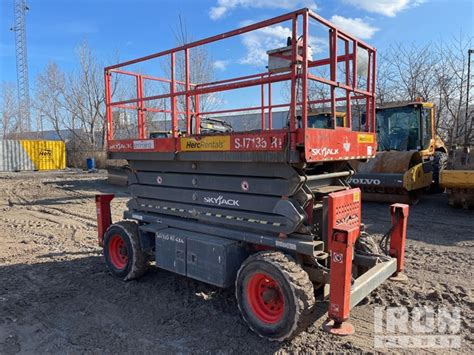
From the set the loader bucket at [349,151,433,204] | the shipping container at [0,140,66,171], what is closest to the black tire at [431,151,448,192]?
the loader bucket at [349,151,433,204]

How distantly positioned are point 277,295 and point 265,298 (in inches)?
4.6

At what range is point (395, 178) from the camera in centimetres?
935

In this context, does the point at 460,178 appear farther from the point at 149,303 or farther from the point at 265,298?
the point at 149,303

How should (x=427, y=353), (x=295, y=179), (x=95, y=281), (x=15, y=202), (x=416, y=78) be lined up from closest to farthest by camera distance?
(x=427, y=353)
(x=295, y=179)
(x=95, y=281)
(x=15, y=202)
(x=416, y=78)

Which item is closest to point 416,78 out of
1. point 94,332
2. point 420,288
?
point 420,288

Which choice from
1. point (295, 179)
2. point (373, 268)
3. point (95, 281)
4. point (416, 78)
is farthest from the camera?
point (416, 78)

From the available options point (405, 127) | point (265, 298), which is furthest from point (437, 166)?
point (265, 298)

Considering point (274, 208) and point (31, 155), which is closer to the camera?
point (274, 208)

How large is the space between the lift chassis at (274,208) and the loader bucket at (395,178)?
207 inches

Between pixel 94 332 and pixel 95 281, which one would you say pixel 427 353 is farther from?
pixel 95 281

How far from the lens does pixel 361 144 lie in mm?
4395

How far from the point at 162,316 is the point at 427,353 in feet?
8.45

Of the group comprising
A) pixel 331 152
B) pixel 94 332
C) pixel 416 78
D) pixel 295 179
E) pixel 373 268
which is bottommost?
pixel 94 332

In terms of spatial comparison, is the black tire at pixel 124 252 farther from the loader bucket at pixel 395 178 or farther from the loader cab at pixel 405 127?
the loader cab at pixel 405 127
